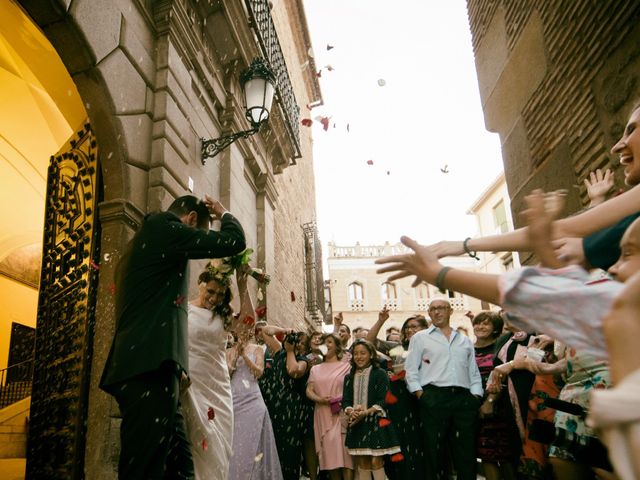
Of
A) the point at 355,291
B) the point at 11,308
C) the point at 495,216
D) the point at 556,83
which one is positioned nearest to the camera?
the point at 556,83

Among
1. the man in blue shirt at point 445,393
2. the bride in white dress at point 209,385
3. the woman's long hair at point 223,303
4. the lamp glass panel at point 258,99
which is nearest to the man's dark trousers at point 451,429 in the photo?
the man in blue shirt at point 445,393

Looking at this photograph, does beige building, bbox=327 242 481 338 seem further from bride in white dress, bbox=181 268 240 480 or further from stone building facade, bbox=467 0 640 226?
bride in white dress, bbox=181 268 240 480

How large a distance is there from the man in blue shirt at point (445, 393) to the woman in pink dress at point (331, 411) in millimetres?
854

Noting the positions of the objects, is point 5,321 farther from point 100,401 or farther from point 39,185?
point 100,401

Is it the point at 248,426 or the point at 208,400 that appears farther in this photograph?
the point at 248,426

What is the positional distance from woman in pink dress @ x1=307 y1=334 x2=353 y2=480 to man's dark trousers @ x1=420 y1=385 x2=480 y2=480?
931 mm

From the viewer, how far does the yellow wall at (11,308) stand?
11562 millimetres

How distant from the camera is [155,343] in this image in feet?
8.21

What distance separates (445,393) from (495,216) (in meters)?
31.9

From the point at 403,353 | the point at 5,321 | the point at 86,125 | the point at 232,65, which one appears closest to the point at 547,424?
the point at 403,353

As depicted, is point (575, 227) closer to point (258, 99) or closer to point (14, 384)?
point (258, 99)

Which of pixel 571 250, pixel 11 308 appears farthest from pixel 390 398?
pixel 11 308

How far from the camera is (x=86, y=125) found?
4.85 metres

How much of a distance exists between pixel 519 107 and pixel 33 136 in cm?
724
